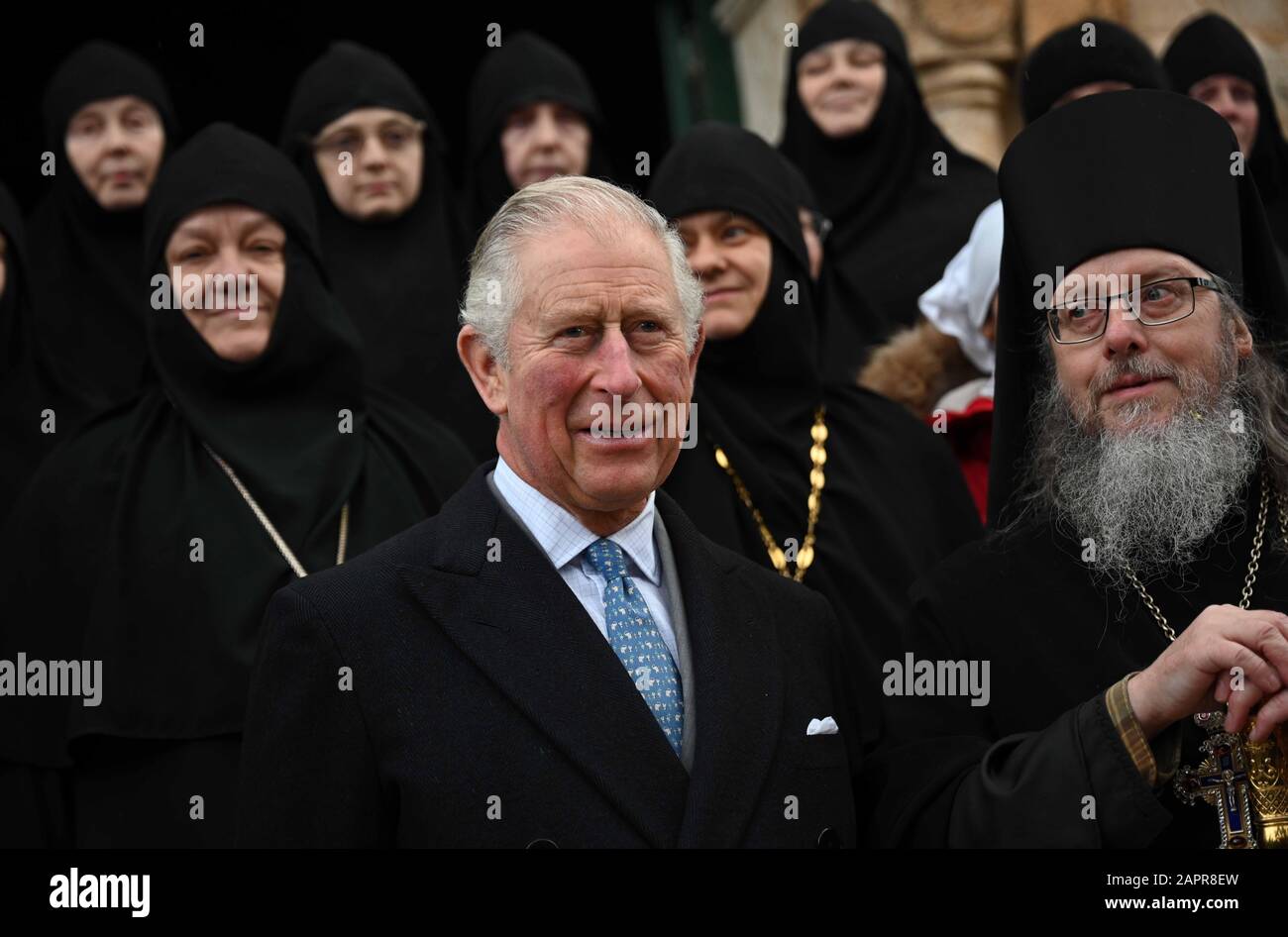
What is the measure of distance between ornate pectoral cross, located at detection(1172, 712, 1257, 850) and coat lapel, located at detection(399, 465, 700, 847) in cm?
92

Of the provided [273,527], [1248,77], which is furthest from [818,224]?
[273,527]

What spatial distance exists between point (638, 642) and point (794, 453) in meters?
1.87

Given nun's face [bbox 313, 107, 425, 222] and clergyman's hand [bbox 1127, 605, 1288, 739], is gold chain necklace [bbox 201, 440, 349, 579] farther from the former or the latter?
clergyman's hand [bbox 1127, 605, 1288, 739]

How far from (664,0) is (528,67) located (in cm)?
301

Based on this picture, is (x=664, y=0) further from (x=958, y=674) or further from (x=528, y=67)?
(x=958, y=674)

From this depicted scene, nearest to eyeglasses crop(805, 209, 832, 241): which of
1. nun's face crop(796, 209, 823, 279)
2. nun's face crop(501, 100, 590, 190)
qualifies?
nun's face crop(796, 209, 823, 279)

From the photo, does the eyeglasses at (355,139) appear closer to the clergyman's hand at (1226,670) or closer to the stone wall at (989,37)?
the stone wall at (989,37)

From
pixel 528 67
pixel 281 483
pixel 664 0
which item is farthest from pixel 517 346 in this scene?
pixel 664 0

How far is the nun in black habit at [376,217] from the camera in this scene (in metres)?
6.75

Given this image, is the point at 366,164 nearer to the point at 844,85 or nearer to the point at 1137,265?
the point at 844,85

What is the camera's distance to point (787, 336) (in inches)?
213

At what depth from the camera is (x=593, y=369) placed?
3.51 meters

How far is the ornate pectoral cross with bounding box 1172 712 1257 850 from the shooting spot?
348 centimetres
